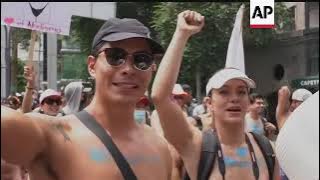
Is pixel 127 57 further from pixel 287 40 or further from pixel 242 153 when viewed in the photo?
pixel 287 40

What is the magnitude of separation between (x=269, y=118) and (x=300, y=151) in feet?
19.5

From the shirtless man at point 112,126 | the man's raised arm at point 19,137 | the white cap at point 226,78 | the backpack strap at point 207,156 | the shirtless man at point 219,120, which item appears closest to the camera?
the man's raised arm at point 19,137

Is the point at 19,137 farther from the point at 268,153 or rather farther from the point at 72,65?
the point at 72,65

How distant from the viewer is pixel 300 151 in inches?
62.7

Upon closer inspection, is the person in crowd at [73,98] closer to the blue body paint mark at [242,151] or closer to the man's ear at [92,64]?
the blue body paint mark at [242,151]

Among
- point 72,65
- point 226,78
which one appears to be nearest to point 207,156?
point 226,78

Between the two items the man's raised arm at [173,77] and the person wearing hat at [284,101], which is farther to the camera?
the person wearing hat at [284,101]

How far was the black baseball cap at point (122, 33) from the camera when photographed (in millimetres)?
2418

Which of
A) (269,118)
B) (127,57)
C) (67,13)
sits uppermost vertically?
(67,13)

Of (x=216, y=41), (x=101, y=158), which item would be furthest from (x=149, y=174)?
(x=216, y=41)

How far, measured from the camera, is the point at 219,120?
3465mm

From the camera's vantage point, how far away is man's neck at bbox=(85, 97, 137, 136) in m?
2.42

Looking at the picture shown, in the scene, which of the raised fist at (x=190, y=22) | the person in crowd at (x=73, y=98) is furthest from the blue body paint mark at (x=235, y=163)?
the person in crowd at (x=73, y=98)

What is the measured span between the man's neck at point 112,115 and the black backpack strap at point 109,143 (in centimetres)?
4
